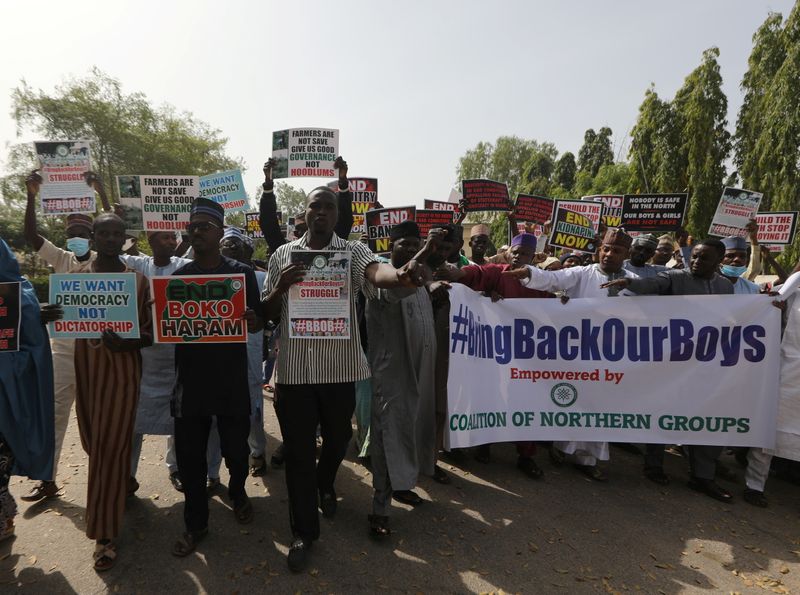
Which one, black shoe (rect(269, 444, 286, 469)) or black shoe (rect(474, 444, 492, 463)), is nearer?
black shoe (rect(269, 444, 286, 469))

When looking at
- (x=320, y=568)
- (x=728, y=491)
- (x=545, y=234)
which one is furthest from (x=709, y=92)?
(x=320, y=568)

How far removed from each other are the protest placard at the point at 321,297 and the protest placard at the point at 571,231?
16.5 ft

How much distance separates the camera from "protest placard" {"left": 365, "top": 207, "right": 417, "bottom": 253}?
6.41 meters

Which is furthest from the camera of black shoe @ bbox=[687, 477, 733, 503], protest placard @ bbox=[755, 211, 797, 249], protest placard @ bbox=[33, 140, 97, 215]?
protest placard @ bbox=[755, 211, 797, 249]

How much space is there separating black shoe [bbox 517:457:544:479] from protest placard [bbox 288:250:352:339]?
8.52ft

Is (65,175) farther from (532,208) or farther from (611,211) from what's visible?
(611,211)

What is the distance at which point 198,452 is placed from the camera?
312 centimetres

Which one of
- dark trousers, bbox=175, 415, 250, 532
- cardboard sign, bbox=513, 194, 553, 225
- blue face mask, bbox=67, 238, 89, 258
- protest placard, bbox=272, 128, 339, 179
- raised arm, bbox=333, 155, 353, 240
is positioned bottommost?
dark trousers, bbox=175, 415, 250, 532

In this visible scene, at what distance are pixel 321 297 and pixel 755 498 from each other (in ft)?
13.6

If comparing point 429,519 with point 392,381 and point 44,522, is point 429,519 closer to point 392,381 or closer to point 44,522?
point 392,381

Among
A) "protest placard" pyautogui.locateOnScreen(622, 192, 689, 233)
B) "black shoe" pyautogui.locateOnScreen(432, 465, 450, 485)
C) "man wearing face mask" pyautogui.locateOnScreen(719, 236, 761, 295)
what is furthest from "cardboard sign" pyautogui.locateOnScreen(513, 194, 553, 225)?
"black shoe" pyautogui.locateOnScreen(432, 465, 450, 485)

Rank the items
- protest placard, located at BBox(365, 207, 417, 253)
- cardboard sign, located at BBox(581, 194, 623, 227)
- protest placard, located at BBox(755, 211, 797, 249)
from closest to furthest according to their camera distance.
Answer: protest placard, located at BBox(365, 207, 417, 253) → protest placard, located at BBox(755, 211, 797, 249) → cardboard sign, located at BBox(581, 194, 623, 227)

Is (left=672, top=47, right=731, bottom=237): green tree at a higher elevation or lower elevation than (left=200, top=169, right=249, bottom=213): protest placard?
higher

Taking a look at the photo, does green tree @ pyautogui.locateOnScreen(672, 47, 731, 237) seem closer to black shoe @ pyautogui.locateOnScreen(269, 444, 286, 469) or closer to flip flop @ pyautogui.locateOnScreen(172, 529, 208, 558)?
black shoe @ pyautogui.locateOnScreen(269, 444, 286, 469)
